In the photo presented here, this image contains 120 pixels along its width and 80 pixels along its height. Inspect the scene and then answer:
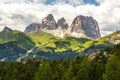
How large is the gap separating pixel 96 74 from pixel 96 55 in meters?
49.4

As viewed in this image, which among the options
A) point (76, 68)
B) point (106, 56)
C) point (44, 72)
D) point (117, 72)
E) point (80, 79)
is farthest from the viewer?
point (106, 56)

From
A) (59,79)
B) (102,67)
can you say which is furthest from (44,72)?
(102,67)

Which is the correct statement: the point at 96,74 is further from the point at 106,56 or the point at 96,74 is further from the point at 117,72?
the point at 106,56

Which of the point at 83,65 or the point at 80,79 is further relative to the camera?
the point at 83,65

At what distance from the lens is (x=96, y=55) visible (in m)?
194

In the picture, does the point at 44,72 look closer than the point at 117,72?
No

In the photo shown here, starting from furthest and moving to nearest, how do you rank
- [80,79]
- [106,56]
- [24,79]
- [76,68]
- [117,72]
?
[106,56] < [24,79] < [76,68] < [80,79] < [117,72]

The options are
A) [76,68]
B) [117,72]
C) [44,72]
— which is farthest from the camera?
[76,68]

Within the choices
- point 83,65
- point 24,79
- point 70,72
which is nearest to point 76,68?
point 83,65

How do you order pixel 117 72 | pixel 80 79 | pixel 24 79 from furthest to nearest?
pixel 24 79 → pixel 80 79 → pixel 117 72

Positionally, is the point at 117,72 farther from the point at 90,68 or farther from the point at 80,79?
the point at 90,68

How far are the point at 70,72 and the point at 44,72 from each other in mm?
14176

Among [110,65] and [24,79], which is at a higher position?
[110,65]

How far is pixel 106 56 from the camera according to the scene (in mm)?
186000
